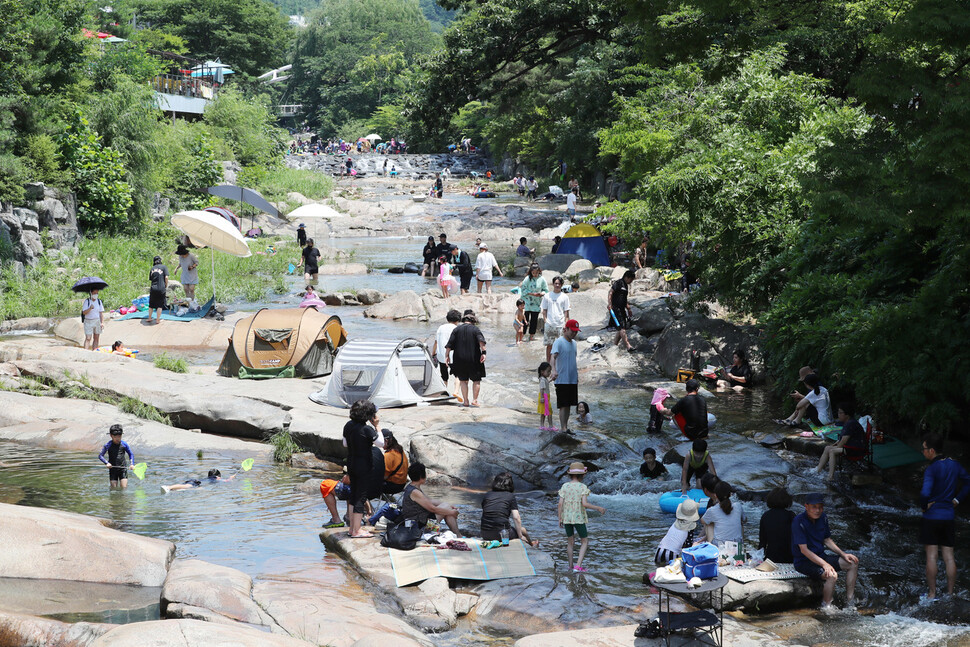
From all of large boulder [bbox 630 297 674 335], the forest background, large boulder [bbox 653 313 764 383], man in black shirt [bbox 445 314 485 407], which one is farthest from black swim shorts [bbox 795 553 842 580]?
large boulder [bbox 630 297 674 335]

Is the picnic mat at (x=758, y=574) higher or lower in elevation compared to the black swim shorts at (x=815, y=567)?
lower

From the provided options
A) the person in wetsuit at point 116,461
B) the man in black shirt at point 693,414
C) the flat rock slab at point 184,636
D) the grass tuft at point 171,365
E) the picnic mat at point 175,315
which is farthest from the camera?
the picnic mat at point 175,315

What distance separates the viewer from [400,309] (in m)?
22.4

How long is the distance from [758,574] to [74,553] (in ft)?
19.7

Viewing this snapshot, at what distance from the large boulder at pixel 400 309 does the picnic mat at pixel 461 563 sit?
13.5 metres

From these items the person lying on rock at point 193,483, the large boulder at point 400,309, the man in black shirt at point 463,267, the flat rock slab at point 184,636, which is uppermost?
the man in black shirt at point 463,267

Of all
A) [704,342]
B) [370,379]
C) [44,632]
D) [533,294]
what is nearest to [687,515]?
[44,632]

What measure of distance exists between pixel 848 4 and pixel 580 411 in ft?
33.0

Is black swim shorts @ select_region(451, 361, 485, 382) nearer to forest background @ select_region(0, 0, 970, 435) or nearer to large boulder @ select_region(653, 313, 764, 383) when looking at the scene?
forest background @ select_region(0, 0, 970, 435)

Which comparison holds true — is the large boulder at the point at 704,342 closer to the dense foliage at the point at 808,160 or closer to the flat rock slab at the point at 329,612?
the dense foliage at the point at 808,160

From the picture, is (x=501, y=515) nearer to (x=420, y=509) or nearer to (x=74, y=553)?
(x=420, y=509)

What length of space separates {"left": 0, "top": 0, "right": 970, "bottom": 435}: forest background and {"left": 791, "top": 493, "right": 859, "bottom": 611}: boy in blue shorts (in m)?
2.73

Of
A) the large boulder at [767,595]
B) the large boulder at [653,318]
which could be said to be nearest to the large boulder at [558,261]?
the large boulder at [653,318]

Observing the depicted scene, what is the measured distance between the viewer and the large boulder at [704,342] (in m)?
16.7
